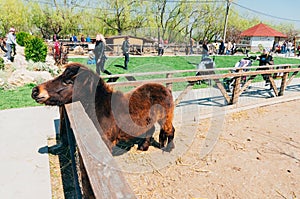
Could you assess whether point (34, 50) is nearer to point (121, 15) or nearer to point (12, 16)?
point (121, 15)

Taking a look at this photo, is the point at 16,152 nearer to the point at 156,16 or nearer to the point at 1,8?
the point at 156,16

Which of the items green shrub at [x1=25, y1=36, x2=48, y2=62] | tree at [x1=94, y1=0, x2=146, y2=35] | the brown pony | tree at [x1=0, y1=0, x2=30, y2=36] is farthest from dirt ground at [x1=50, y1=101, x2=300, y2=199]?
tree at [x1=0, y1=0, x2=30, y2=36]

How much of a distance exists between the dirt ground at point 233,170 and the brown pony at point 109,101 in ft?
2.18

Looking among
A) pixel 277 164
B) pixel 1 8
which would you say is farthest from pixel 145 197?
pixel 1 8

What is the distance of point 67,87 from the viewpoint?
2520 millimetres

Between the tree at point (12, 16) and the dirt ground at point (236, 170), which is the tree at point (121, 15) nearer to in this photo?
the tree at point (12, 16)

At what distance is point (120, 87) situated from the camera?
14.6 feet

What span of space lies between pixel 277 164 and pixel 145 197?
2.24 meters

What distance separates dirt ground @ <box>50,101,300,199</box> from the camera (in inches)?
123

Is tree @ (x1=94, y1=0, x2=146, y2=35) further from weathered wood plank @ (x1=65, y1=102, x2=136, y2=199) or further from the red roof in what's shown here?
weathered wood plank @ (x1=65, y1=102, x2=136, y2=199)

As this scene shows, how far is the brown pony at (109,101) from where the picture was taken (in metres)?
2.51

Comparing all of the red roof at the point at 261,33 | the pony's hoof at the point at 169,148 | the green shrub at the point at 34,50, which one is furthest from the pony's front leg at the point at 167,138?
the red roof at the point at 261,33

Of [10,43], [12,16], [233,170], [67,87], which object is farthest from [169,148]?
[12,16]

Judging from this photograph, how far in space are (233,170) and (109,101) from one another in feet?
7.04
